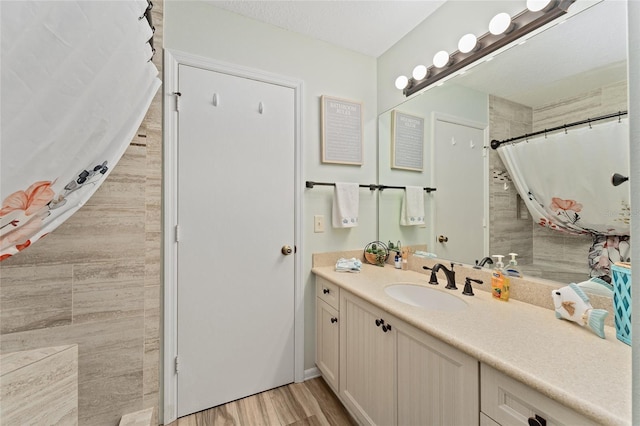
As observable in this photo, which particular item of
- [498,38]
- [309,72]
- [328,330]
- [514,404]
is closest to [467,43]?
[498,38]

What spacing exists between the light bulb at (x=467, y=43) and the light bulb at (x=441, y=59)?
0.36 ft

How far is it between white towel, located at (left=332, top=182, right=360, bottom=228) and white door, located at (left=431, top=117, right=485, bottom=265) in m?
0.56

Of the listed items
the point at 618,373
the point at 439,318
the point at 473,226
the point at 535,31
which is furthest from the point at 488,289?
the point at 535,31

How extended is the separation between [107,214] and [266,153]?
3.21ft

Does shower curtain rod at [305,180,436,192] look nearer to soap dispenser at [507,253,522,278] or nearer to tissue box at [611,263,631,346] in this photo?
soap dispenser at [507,253,522,278]

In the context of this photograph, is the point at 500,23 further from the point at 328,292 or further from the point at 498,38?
the point at 328,292

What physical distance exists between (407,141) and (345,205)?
2.24 feet

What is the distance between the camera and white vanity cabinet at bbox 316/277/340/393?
159cm

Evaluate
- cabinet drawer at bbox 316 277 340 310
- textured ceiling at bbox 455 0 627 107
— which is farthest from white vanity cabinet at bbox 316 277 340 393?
textured ceiling at bbox 455 0 627 107

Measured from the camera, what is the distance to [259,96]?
67.6 inches

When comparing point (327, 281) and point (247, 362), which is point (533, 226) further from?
point (247, 362)

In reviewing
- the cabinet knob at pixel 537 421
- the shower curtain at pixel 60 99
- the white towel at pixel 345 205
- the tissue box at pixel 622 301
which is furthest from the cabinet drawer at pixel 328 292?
the shower curtain at pixel 60 99

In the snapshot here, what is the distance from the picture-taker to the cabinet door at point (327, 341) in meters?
1.60

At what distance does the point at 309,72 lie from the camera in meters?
1.88
